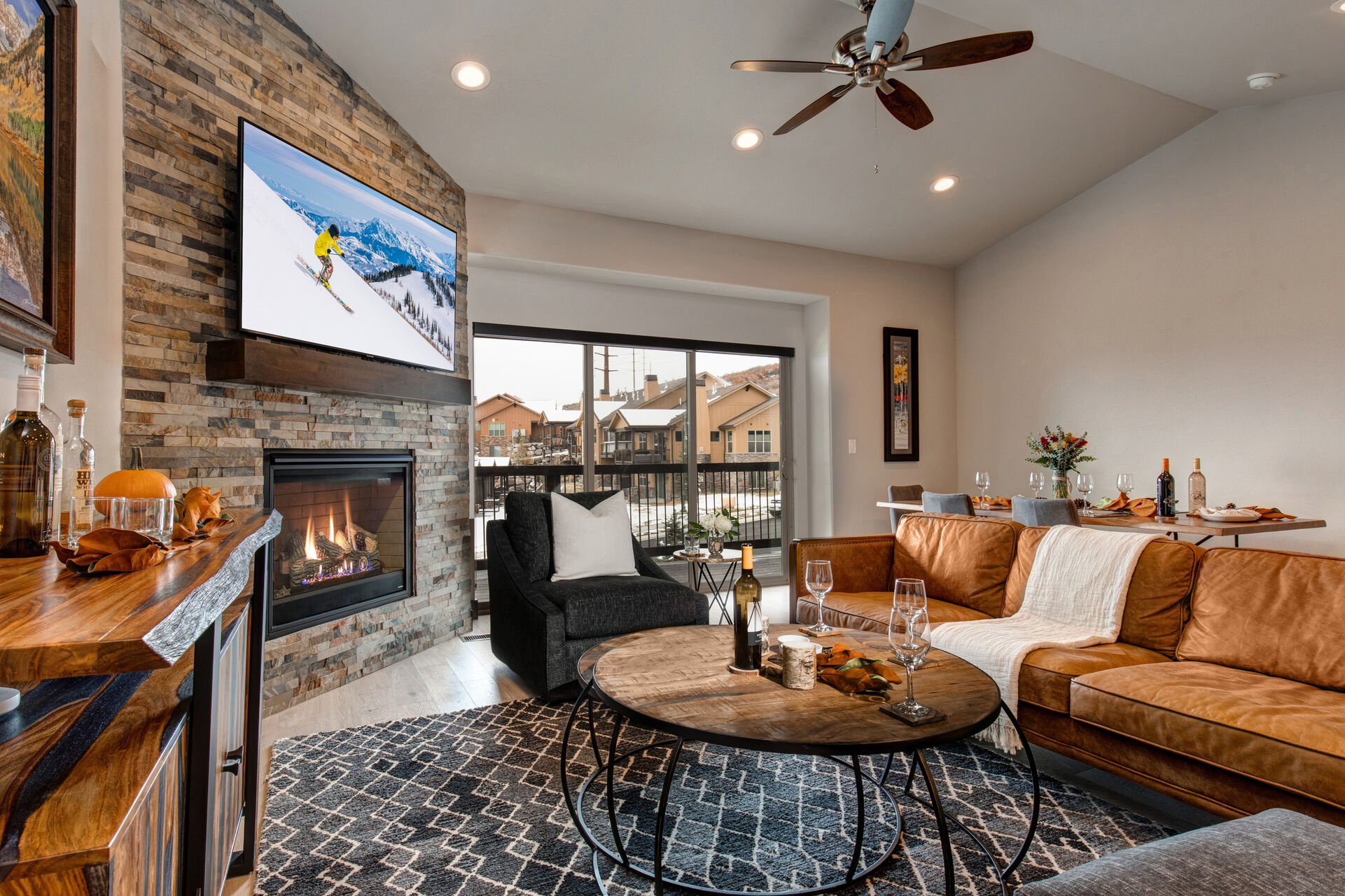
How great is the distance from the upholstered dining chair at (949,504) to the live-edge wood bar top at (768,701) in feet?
7.19

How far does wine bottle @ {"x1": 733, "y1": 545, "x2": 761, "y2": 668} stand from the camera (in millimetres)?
1896

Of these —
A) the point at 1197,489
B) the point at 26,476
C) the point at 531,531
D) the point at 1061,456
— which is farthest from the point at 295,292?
the point at 1197,489

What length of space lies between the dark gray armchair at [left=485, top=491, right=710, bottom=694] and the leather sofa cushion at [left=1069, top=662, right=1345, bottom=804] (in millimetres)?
1716

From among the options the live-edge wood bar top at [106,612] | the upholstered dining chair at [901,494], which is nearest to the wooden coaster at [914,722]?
the live-edge wood bar top at [106,612]

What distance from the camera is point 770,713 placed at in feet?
5.16

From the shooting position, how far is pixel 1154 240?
488 cm

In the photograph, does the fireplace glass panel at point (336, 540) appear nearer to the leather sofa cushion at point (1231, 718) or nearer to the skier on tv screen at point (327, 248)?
the skier on tv screen at point (327, 248)

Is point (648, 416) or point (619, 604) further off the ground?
point (648, 416)

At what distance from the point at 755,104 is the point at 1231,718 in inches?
136

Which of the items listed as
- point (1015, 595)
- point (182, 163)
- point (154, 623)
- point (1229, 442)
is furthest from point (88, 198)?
point (1229, 442)

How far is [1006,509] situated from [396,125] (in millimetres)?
4196

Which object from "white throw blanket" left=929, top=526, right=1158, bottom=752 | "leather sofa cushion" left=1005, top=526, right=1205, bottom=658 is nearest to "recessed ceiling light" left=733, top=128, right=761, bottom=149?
"white throw blanket" left=929, top=526, right=1158, bottom=752

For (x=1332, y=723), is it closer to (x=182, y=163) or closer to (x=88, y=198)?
(x=88, y=198)

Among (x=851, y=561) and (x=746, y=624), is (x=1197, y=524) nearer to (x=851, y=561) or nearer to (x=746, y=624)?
(x=851, y=561)
